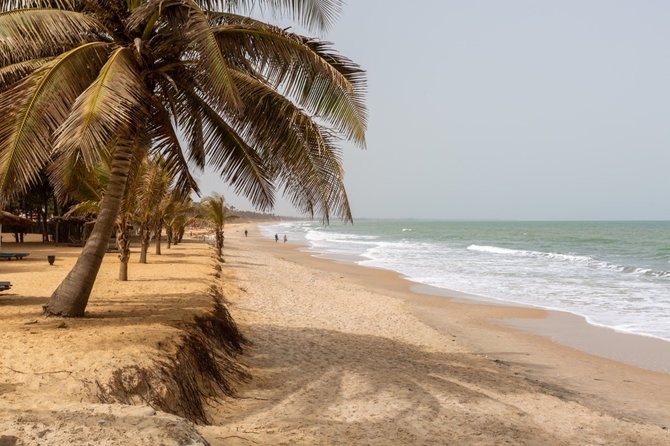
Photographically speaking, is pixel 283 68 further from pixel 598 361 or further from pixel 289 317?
pixel 598 361

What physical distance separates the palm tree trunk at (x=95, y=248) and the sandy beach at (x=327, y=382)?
32 cm

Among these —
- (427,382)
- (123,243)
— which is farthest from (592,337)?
(123,243)

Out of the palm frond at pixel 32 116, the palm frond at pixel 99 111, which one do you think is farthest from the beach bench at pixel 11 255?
the palm frond at pixel 99 111

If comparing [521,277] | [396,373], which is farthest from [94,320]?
[521,277]

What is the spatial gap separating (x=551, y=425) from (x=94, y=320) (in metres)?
5.96

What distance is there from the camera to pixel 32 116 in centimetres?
545

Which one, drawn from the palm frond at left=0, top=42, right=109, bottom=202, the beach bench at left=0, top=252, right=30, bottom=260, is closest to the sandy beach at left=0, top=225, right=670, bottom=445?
the palm frond at left=0, top=42, right=109, bottom=202

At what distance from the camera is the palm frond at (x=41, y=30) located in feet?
19.5

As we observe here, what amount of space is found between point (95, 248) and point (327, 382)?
3583mm

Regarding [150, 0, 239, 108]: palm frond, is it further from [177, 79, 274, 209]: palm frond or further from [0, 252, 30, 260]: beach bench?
[0, 252, 30, 260]: beach bench

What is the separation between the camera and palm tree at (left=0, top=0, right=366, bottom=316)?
5496 mm

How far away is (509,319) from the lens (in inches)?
535

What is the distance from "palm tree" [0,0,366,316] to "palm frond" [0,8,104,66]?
17 mm

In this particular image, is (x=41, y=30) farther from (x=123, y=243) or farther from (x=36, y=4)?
(x=123, y=243)
